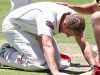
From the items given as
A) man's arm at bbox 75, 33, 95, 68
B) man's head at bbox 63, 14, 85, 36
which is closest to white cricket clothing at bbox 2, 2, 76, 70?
man's head at bbox 63, 14, 85, 36

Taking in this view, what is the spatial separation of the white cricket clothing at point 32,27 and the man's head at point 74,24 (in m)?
0.20

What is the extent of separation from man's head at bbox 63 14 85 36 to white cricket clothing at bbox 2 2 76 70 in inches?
7.9

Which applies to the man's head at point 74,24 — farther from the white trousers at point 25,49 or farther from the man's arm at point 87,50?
the white trousers at point 25,49

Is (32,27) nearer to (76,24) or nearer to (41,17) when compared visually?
(41,17)

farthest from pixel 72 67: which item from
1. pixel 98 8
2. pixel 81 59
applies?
pixel 98 8

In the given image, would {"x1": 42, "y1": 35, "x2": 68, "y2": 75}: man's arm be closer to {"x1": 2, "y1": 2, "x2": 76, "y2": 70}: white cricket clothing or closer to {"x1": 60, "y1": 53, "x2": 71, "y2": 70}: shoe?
{"x1": 2, "y1": 2, "x2": 76, "y2": 70}: white cricket clothing

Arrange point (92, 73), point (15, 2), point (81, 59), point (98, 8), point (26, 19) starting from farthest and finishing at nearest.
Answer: point (15, 2) < point (81, 59) < point (98, 8) < point (26, 19) < point (92, 73)

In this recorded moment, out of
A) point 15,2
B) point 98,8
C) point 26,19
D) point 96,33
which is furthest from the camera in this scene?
point 15,2

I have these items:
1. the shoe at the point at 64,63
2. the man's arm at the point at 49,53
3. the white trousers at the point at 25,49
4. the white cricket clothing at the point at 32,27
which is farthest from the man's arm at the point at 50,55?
the shoe at the point at 64,63

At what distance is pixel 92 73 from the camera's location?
5293 mm

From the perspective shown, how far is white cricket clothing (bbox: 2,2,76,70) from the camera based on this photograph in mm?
5707

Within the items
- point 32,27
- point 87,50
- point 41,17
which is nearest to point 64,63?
point 87,50

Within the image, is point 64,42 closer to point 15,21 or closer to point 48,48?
point 15,21

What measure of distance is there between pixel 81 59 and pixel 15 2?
1941 millimetres
